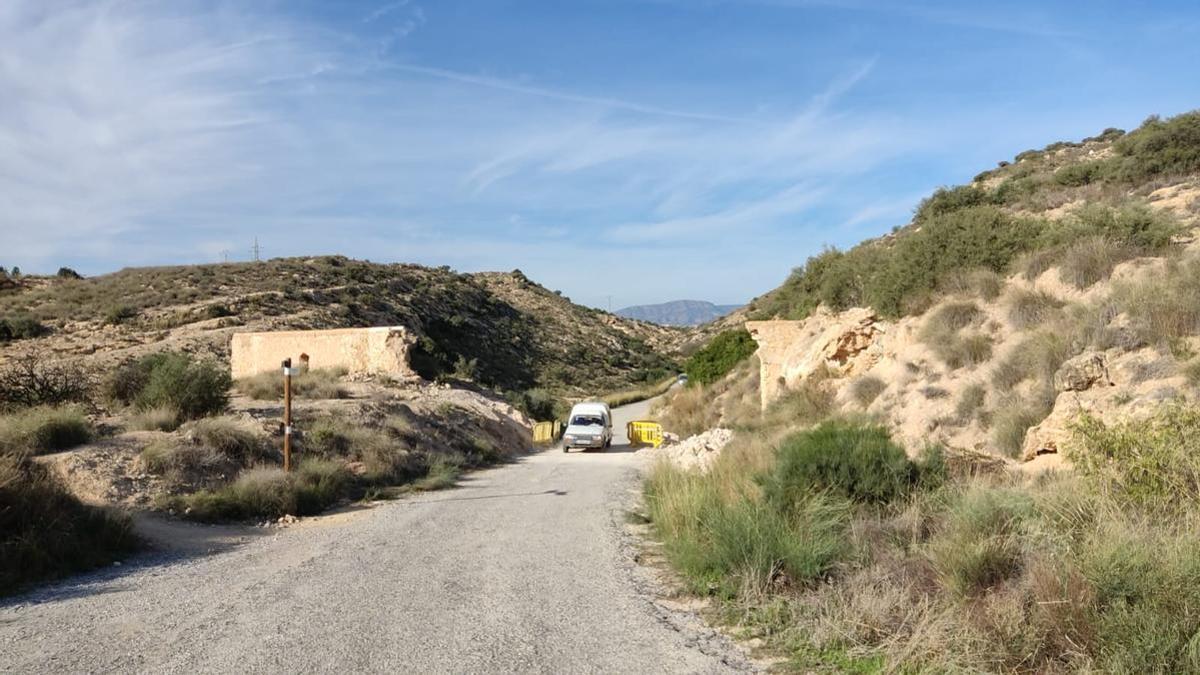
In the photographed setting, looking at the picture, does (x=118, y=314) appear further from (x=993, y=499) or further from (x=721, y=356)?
(x=993, y=499)

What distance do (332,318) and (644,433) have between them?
26.1 meters

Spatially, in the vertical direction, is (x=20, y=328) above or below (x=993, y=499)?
above

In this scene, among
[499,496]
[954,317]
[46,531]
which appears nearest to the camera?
[46,531]

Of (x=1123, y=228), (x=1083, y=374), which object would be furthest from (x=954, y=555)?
(x=1123, y=228)

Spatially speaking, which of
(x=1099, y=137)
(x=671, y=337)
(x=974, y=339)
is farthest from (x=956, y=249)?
(x=671, y=337)

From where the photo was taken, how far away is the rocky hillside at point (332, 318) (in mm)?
41906

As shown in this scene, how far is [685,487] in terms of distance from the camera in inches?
432

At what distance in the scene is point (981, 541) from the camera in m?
6.68

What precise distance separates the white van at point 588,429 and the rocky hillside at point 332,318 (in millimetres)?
7893

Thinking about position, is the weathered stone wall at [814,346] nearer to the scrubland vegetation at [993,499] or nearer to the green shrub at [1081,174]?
the scrubland vegetation at [993,499]

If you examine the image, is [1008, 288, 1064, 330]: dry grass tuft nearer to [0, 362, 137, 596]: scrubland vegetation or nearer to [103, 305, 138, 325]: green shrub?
[0, 362, 137, 596]: scrubland vegetation

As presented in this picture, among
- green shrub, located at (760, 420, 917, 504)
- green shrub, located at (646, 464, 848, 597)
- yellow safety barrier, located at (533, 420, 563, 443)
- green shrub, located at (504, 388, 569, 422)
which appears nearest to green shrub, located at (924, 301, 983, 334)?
green shrub, located at (760, 420, 917, 504)

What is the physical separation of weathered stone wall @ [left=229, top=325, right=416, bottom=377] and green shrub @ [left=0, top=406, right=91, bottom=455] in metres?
18.1

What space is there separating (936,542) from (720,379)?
109ft
